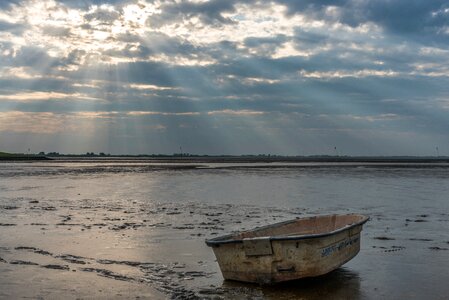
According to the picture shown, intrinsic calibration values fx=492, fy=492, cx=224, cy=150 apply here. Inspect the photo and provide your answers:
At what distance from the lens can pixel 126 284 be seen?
9781 mm

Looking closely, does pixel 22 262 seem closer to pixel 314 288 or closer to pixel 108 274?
pixel 108 274

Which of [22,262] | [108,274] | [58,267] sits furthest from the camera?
[22,262]

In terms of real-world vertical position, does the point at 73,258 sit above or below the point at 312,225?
below

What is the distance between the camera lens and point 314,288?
950 cm

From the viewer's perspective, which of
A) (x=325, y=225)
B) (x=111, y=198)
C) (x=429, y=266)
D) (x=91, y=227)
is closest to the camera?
(x=429, y=266)

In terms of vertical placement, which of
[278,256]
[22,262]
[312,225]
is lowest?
[22,262]

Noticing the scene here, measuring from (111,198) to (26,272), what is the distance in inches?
691

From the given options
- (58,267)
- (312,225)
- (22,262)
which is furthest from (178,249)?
(22,262)

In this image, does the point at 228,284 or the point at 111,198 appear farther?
the point at 111,198

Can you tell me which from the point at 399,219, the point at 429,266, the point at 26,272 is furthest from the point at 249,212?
the point at 26,272

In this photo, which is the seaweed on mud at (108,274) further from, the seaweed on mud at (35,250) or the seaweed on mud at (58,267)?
the seaweed on mud at (35,250)

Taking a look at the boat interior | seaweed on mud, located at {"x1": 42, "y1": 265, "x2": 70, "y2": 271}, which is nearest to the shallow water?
seaweed on mud, located at {"x1": 42, "y1": 265, "x2": 70, "y2": 271}

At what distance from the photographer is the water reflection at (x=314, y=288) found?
9.01m

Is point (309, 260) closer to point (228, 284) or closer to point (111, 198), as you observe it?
point (228, 284)
